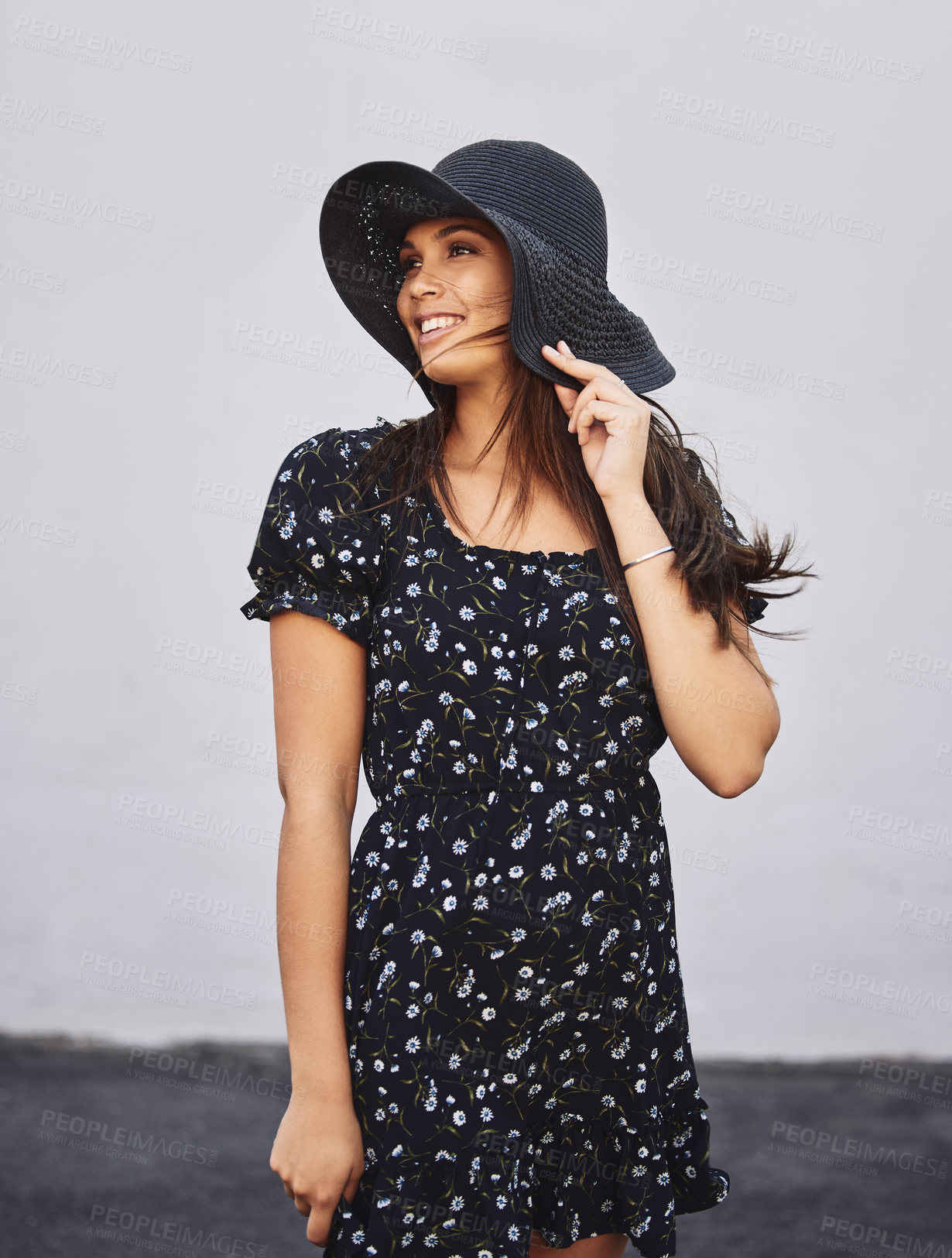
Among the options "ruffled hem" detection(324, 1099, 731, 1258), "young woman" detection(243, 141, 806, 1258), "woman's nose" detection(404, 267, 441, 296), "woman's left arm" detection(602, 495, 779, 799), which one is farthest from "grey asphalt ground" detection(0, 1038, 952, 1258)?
"woman's nose" detection(404, 267, 441, 296)

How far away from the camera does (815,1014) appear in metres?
3.59

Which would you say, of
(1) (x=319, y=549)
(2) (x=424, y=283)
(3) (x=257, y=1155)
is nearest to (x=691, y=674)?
(1) (x=319, y=549)

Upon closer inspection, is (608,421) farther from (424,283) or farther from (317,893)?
(317,893)

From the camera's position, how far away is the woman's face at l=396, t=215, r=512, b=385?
149 cm

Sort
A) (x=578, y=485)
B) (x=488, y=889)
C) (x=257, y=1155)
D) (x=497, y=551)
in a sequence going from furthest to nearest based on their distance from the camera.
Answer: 1. (x=257, y=1155)
2. (x=578, y=485)
3. (x=497, y=551)
4. (x=488, y=889)

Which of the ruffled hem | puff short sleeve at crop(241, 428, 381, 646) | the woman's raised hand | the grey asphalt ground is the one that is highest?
the woman's raised hand

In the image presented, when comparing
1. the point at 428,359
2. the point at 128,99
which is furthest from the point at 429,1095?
the point at 128,99

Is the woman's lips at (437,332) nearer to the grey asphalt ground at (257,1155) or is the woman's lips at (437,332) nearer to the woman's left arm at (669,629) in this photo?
the woman's left arm at (669,629)

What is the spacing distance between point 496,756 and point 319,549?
0.32 m

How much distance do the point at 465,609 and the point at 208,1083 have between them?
8.23ft

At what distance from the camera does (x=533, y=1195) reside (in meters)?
1.39

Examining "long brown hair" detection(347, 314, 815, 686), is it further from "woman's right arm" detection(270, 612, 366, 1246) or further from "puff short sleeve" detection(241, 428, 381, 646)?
"woman's right arm" detection(270, 612, 366, 1246)

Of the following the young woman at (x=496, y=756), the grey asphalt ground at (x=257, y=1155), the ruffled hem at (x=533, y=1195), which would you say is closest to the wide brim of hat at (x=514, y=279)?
the young woman at (x=496, y=756)

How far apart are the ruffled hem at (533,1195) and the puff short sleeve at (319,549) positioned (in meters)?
0.60
